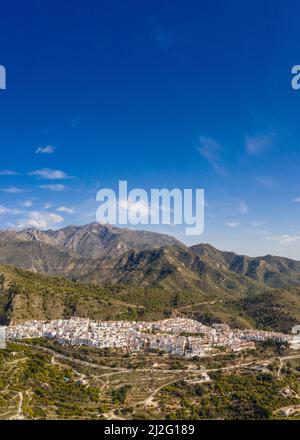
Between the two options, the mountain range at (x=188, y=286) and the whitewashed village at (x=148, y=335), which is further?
the mountain range at (x=188, y=286)

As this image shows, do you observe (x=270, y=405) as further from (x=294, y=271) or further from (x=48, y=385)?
(x=294, y=271)

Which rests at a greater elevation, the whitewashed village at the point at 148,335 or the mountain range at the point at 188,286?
the mountain range at the point at 188,286

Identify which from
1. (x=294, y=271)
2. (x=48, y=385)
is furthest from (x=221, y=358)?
(x=294, y=271)

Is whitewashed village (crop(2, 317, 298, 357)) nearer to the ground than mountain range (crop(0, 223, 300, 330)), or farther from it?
nearer to the ground

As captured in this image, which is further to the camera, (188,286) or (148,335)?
(188,286)

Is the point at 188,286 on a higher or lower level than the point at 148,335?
higher

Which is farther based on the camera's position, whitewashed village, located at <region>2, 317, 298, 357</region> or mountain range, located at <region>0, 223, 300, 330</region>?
mountain range, located at <region>0, 223, 300, 330</region>
